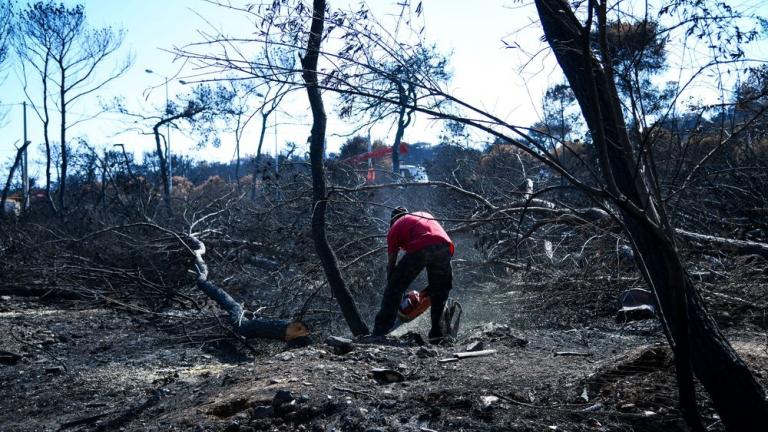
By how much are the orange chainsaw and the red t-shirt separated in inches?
20.0

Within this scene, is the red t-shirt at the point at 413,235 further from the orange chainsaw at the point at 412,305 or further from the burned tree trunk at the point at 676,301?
the burned tree trunk at the point at 676,301

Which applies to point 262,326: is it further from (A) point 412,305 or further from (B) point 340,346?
(B) point 340,346

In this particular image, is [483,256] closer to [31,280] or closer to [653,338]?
[653,338]

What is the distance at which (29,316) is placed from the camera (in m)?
8.47

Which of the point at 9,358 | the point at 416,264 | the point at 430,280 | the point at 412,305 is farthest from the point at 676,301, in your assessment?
the point at 9,358

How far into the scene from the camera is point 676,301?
2.89 meters

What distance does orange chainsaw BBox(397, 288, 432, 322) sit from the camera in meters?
6.57

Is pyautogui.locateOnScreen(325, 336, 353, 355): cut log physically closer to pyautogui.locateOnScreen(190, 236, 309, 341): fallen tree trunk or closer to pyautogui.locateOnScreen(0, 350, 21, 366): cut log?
pyautogui.locateOnScreen(190, 236, 309, 341): fallen tree trunk

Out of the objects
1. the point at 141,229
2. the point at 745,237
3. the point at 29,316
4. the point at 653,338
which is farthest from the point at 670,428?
the point at 141,229

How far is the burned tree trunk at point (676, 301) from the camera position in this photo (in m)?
2.92

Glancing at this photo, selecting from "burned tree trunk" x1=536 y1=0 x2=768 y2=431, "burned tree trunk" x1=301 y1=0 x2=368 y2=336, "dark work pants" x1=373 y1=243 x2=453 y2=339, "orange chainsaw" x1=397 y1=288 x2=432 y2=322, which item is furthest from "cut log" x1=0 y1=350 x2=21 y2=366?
"burned tree trunk" x1=536 y1=0 x2=768 y2=431

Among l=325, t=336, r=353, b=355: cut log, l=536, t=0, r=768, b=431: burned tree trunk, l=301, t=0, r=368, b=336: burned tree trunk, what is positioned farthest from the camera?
l=301, t=0, r=368, b=336: burned tree trunk

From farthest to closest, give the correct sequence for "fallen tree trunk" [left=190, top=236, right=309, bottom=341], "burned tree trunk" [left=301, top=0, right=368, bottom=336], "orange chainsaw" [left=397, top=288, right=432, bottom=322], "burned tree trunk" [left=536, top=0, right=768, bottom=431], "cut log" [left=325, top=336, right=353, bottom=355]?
"fallen tree trunk" [left=190, top=236, right=309, bottom=341]
"burned tree trunk" [left=301, top=0, right=368, bottom=336]
"orange chainsaw" [left=397, top=288, right=432, bottom=322]
"cut log" [left=325, top=336, right=353, bottom=355]
"burned tree trunk" [left=536, top=0, right=768, bottom=431]

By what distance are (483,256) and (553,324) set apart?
5.48ft
